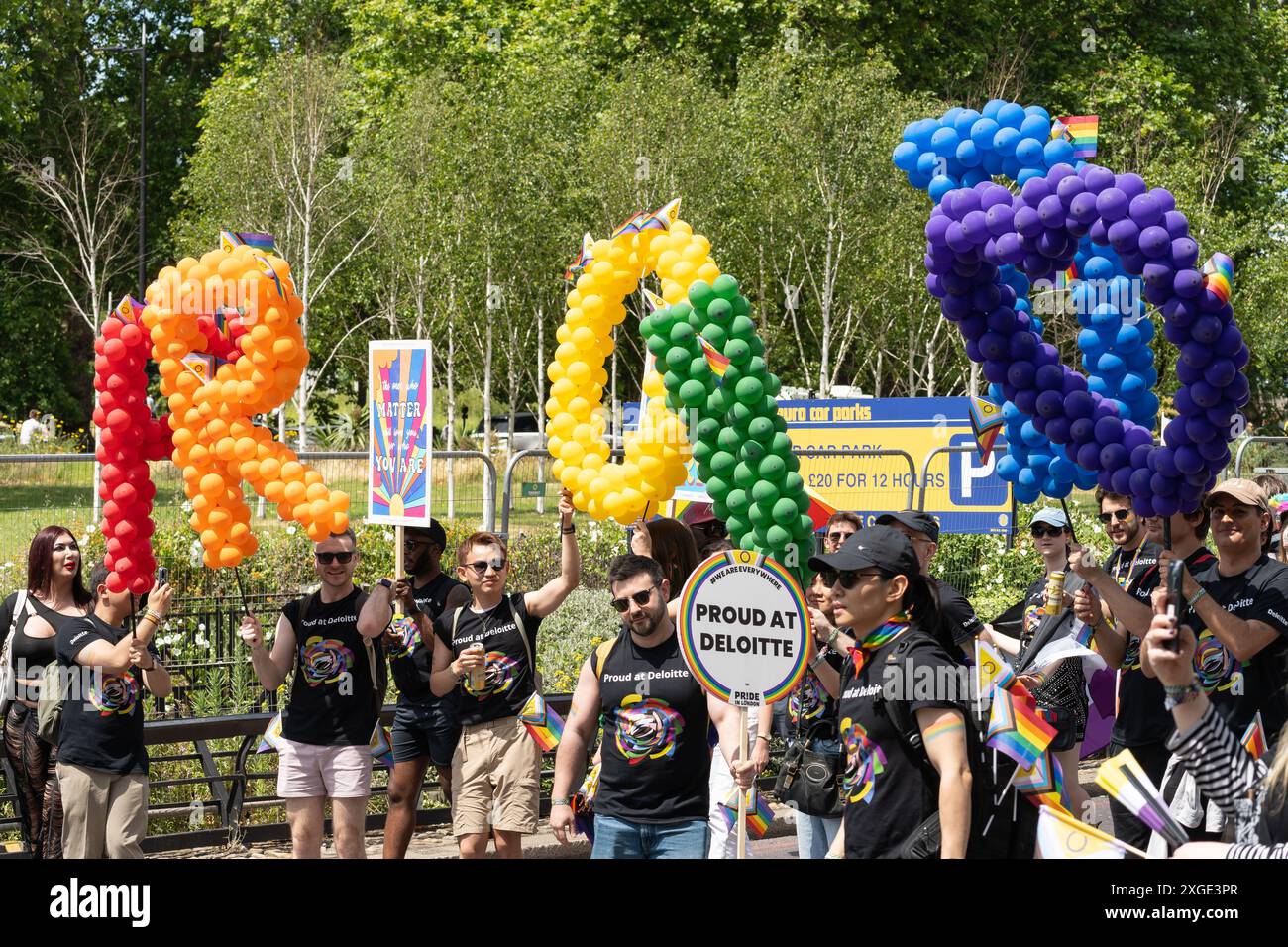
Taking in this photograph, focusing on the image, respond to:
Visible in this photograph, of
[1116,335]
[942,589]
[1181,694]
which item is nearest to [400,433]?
[942,589]

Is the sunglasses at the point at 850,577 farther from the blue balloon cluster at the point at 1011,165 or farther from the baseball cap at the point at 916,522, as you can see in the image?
the baseball cap at the point at 916,522

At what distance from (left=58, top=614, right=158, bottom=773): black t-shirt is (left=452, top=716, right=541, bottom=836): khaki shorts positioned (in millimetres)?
1425

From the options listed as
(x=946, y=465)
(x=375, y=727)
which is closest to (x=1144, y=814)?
(x=375, y=727)

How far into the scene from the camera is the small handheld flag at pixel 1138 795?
4.27m

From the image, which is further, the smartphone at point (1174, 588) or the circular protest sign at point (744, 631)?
the circular protest sign at point (744, 631)

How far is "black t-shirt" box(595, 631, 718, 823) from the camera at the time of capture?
5.68m

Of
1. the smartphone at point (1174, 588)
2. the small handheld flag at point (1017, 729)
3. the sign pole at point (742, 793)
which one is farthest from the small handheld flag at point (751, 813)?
the smartphone at point (1174, 588)

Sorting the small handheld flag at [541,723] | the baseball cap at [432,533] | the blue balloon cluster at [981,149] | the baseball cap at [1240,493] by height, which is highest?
the blue balloon cluster at [981,149]

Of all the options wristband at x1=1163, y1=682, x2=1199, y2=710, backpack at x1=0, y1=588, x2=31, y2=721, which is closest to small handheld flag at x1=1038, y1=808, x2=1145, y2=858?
wristband at x1=1163, y1=682, x2=1199, y2=710

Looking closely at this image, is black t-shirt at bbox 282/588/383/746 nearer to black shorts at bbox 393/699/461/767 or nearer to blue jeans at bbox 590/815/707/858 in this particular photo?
black shorts at bbox 393/699/461/767

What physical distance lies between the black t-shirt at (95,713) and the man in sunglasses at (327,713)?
1.83ft

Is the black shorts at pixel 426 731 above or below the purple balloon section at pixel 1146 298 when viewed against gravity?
below

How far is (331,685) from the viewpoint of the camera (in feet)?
22.9

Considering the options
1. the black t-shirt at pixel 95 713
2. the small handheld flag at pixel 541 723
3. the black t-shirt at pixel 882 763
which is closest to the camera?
the black t-shirt at pixel 882 763
